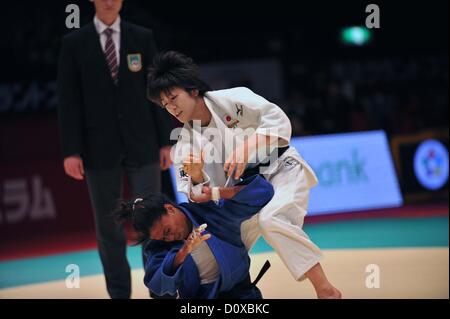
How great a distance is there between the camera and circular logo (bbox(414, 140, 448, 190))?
9141 mm

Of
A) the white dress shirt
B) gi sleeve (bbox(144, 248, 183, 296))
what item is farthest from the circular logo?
gi sleeve (bbox(144, 248, 183, 296))

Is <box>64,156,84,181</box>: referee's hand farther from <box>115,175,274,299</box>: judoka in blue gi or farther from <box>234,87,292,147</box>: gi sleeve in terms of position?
<box>234,87,292,147</box>: gi sleeve

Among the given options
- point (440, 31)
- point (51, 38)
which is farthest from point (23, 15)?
point (440, 31)

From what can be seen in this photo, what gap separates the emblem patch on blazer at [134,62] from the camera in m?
4.43

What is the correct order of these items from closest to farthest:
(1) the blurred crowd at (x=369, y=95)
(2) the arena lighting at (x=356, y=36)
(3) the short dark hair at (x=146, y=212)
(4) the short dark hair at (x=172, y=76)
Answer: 1. (3) the short dark hair at (x=146, y=212)
2. (4) the short dark hair at (x=172, y=76)
3. (1) the blurred crowd at (x=369, y=95)
4. (2) the arena lighting at (x=356, y=36)

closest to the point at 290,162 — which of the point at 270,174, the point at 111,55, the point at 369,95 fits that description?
the point at 270,174

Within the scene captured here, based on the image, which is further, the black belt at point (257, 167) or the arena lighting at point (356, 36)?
the arena lighting at point (356, 36)

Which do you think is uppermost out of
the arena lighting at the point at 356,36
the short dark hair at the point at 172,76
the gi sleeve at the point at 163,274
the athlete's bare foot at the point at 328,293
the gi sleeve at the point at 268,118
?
the arena lighting at the point at 356,36

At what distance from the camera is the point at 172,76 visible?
3432mm

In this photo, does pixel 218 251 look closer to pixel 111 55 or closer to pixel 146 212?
pixel 146 212

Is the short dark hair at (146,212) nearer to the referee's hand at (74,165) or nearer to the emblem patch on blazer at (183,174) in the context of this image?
the emblem patch on blazer at (183,174)

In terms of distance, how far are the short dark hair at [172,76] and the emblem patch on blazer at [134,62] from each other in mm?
921

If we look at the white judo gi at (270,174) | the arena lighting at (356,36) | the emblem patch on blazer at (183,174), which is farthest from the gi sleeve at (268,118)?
the arena lighting at (356,36)
